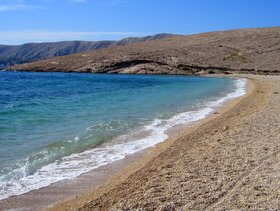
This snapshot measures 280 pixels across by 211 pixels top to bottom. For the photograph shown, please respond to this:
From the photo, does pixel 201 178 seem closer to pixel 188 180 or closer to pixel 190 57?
pixel 188 180

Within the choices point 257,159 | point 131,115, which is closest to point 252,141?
point 257,159

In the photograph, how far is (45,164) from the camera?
1070 cm

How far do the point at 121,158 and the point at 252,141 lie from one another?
380cm

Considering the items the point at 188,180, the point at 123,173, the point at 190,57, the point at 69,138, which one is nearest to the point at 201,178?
the point at 188,180

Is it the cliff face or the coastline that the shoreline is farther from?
the cliff face

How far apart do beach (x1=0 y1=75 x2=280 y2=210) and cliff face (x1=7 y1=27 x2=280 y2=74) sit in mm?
65067

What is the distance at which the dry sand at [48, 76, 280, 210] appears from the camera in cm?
693

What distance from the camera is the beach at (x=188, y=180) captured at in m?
6.99

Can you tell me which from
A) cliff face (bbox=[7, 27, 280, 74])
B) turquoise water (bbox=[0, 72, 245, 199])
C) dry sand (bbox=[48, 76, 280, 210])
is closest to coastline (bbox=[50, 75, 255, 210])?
dry sand (bbox=[48, 76, 280, 210])

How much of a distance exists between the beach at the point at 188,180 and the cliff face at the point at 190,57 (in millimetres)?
65067

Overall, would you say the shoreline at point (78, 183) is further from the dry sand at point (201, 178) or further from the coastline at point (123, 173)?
the dry sand at point (201, 178)

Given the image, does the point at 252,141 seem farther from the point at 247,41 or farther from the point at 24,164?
the point at 247,41

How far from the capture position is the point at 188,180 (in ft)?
26.7

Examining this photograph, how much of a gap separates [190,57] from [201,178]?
7993cm
